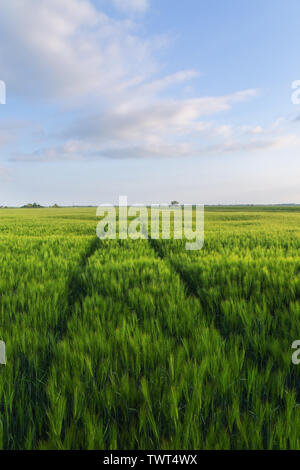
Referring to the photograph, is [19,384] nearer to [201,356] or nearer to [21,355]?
[21,355]

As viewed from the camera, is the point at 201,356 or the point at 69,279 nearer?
the point at 201,356

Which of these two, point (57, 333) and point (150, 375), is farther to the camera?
point (57, 333)

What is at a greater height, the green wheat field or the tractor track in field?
the green wheat field

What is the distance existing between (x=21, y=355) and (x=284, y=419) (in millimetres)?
1557

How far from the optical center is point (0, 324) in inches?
74.8

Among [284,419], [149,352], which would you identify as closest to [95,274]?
[149,352]

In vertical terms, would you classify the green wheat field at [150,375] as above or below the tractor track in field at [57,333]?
above
